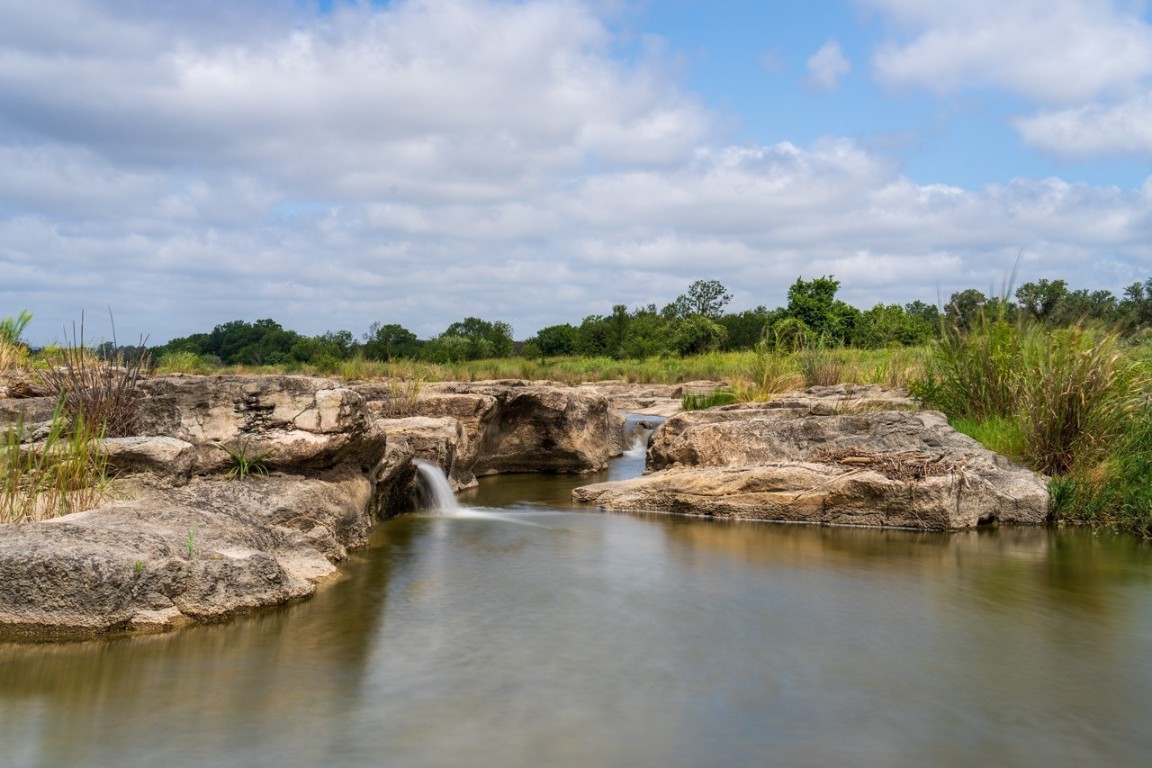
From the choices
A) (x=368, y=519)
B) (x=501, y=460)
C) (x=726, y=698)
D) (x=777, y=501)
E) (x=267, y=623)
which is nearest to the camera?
(x=726, y=698)

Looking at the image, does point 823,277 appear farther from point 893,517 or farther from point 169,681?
point 169,681

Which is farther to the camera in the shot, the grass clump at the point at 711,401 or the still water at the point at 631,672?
the grass clump at the point at 711,401

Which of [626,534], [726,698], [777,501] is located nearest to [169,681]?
[726,698]

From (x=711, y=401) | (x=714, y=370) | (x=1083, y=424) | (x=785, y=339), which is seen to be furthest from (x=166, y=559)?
(x=714, y=370)

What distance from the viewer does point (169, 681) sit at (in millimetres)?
4125

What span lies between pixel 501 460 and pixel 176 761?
382 inches

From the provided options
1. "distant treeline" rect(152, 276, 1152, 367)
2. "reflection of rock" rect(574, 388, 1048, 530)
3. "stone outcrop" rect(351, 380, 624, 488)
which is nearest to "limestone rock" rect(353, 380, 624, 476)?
"stone outcrop" rect(351, 380, 624, 488)

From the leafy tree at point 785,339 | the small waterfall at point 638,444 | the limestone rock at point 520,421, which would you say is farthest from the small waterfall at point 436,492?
the leafy tree at point 785,339

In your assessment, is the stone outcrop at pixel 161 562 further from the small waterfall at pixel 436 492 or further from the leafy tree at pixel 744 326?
the leafy tree at pixel 744 326

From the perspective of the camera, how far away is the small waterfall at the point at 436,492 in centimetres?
939

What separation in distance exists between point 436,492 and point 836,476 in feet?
13.6

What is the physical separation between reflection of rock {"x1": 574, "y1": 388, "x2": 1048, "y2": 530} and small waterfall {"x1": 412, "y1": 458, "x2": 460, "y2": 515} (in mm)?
1479

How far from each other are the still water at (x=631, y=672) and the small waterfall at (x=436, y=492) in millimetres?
2537

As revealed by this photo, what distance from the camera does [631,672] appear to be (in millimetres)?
4402
